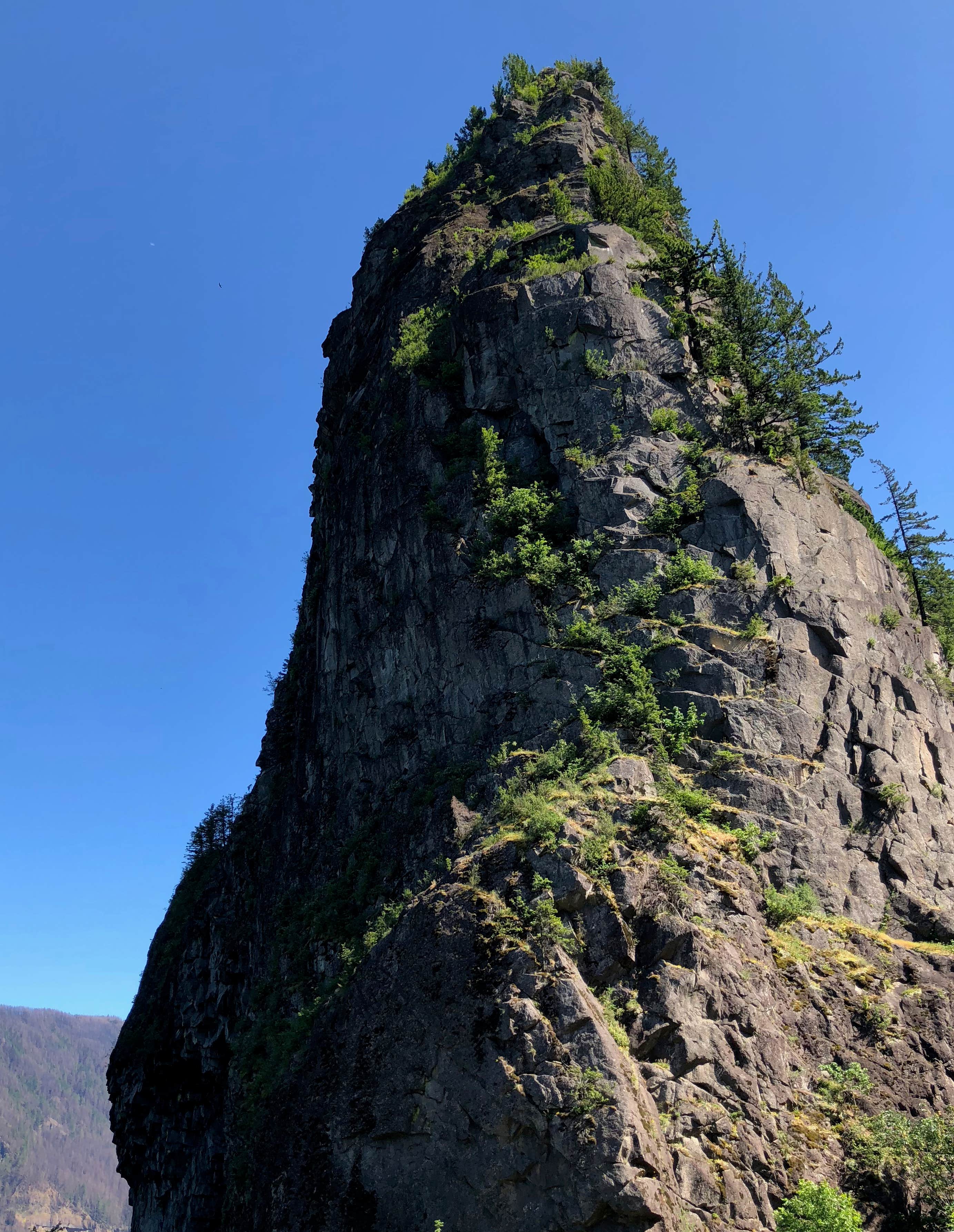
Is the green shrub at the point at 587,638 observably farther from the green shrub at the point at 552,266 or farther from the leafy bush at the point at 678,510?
the green shrub at the point at 552,266

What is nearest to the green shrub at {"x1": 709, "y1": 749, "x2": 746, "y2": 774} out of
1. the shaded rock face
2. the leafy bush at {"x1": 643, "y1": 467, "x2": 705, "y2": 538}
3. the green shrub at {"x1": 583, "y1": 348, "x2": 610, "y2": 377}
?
the shaded rock face

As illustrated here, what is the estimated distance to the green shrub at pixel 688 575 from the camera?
25109 millimetres

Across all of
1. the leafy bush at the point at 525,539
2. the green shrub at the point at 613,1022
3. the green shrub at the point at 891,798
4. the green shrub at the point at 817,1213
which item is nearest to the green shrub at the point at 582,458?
the leafy bush at the point at 525,539

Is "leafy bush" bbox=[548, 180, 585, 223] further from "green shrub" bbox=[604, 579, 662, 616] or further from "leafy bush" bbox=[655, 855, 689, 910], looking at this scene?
"leafy bush" bbox=[655, 855, 689, 910]

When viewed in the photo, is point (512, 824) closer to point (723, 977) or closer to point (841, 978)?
point (723, 977)

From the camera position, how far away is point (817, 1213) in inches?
623

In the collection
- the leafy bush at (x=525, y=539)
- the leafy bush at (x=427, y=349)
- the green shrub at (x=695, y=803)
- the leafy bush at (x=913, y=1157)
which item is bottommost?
the leafy bush at (x=913, y=1157)

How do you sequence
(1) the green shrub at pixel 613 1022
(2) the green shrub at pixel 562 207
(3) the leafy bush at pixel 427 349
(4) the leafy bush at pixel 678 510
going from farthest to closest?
(2) the green shrub at pixel 562 207, (3) the leafy bush at pixel 427 349, (4) the leafy bush at pixel 678 510, (1) the green shrub at pixel 613 1022

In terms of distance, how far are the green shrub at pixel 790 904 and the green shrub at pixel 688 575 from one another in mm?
7475

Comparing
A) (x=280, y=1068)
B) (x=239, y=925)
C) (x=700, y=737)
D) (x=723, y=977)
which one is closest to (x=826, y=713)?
(x=700, y=737)

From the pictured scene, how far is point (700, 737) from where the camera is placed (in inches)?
904

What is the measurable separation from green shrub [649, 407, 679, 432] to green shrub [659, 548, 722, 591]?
15.1ft

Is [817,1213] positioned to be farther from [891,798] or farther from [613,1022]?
[891,798]

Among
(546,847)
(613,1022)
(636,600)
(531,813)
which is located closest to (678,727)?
(636,600)
